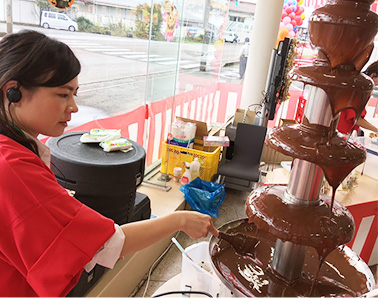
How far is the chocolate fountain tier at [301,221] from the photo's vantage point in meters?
0.69


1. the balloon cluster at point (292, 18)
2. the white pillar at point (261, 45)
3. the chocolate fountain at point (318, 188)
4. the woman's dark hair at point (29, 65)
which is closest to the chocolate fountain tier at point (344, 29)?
the chocolate fountain at point (318, 188)

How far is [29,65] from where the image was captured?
0.94 metres

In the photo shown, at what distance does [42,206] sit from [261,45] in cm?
515

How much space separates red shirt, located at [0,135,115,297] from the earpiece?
11 cm

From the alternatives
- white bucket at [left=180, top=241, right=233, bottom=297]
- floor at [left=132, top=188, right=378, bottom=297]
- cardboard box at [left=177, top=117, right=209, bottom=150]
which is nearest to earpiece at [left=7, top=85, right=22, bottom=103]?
white bucket at [left=180, top=241, right=233, bottom=297]

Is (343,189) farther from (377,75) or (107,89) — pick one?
(107,89)

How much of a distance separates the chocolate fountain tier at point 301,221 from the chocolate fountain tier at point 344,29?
312mm

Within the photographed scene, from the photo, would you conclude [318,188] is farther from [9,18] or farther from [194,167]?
[194,167]

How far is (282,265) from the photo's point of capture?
840 millimetres

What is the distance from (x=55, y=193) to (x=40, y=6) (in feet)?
4.86

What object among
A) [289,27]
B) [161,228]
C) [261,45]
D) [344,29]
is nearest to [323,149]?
[344,29]

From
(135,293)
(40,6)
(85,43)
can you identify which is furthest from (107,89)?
(135,293)

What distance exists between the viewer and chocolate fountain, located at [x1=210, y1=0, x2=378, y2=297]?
2.16 ft

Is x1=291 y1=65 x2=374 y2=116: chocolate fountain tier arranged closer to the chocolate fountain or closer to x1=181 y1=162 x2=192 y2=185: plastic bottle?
the chocolate fountain
